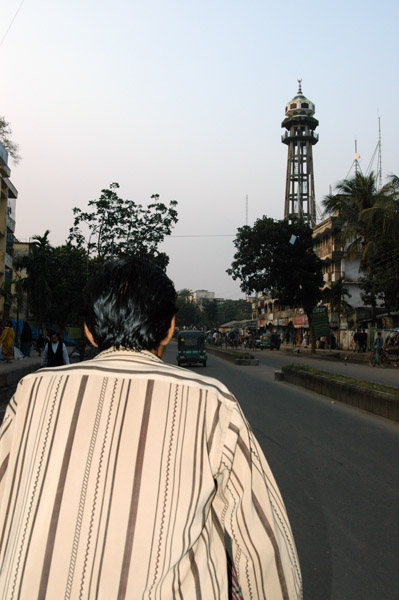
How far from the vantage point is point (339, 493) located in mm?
5438

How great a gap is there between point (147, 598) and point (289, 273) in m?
38.8

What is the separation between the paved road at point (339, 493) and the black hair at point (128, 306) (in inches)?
101

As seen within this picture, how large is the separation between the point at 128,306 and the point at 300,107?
7589 centimetres

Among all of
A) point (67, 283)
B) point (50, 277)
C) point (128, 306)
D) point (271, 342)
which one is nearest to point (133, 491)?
point (128, 306)

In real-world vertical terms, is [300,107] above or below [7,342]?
above

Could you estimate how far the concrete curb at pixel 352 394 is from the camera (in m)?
10.1

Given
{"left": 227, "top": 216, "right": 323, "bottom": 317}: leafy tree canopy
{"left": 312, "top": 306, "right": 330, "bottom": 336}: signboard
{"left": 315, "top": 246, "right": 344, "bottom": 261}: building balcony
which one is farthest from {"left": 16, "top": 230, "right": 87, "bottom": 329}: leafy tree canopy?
{"left": 315, "top": 246, "right": 344, "bottom": 261}: building balcony

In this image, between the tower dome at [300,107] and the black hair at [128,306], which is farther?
the tower dome at [300,107]

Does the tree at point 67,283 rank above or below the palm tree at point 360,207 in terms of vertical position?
below

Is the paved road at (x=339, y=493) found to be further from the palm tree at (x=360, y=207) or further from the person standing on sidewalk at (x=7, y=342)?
the palm tree at (x=360, y=207)

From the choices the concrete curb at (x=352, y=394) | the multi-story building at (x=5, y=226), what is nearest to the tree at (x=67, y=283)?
the multi-story building at (x=5, y=226)

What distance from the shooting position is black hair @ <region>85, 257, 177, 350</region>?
5.16 ft

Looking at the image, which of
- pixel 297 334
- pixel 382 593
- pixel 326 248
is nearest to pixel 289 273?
pixel 326 248

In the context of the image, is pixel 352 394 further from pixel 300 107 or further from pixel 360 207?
pixel 300 107
